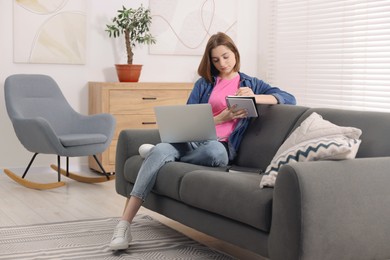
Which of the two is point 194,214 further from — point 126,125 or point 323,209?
point 126,125

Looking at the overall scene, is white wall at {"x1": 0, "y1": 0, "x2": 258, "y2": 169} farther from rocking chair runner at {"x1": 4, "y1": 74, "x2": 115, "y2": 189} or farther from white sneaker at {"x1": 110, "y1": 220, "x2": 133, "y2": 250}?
white sneaker at {"x1": 110, "y1": 220, "x2": 133, "y2": 250}

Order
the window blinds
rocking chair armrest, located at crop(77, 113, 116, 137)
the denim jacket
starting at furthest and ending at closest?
1. rocking chair armrest, located at crop(77, 113, 116, 137)
2. the window blinds
3. the denim jacket

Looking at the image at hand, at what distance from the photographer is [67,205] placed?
484cm

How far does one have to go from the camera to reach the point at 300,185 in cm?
269

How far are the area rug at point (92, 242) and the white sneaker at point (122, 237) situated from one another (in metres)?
0.04

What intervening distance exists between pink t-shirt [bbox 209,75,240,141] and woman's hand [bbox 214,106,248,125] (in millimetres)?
91

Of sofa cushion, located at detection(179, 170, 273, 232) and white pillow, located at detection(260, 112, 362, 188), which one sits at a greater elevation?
white pillow, located at detection(260, 112, 362, 188)

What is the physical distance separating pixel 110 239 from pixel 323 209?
156 centimetres

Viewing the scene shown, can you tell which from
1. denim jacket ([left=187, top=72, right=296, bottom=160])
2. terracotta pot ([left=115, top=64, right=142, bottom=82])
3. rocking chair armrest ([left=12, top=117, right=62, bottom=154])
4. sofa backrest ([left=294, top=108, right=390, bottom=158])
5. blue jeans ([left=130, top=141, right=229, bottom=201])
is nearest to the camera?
sofa backrest ([left=294, top=108, right=390, bottom=158])

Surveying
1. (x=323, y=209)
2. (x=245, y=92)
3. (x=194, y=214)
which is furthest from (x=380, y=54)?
(x=323, y=209)

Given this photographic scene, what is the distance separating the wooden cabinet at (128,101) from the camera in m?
5.98

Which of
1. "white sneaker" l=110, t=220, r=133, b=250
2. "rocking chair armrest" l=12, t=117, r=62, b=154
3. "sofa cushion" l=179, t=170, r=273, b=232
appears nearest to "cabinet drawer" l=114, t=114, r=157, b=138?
"rocking chair armrest" l=12, t=117, r=62, b=154

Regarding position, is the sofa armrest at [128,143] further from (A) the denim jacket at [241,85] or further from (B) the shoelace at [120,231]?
(B) the shoelace at [120,231]

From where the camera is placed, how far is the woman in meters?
3.80
